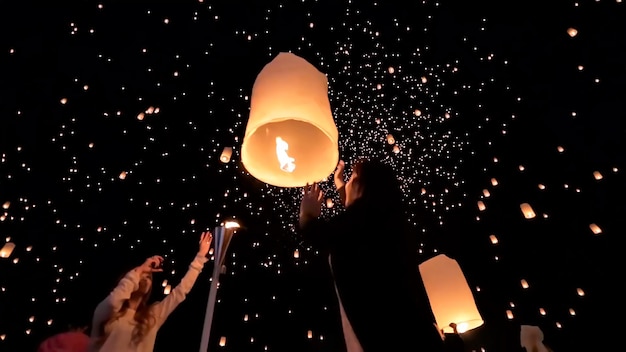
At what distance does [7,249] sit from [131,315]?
17.1 ft

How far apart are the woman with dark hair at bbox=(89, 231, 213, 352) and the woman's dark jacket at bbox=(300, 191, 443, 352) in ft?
6.46

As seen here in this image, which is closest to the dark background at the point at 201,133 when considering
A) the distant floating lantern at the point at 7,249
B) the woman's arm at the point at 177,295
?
the distant floating lantern at the point at 7,249

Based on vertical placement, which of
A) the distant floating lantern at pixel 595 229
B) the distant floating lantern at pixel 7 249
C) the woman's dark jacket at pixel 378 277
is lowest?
the woman's dark jacket at pixel 378 277

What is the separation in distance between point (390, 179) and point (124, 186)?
20.0 ft

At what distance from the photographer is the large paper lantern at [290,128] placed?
1.58 metres

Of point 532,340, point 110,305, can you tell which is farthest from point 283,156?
point 532,340

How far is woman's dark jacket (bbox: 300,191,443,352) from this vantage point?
1.11 metres

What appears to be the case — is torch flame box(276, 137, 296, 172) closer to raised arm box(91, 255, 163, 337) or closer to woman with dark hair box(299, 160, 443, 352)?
woman with dark hair box(299, 160, 443, 352)

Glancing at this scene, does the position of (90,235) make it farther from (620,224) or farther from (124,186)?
(620,224)

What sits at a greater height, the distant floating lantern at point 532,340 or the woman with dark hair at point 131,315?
the woman with dark hair at point 131,315

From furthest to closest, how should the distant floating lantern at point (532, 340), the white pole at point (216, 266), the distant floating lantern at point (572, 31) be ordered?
the distant floating lantern at point (572, 31), the distant floating lantern at point (532, 340), the white pole at point (216, 266)

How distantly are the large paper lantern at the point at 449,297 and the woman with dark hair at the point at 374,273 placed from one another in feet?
8.07

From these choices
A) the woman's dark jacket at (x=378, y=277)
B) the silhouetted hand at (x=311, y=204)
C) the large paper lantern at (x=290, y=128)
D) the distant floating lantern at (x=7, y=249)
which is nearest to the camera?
the woman's dark jacket at (x=378, y=277)

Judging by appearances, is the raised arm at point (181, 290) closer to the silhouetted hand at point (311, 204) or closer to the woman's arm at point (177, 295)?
the woman's arm at point (177, 295)
